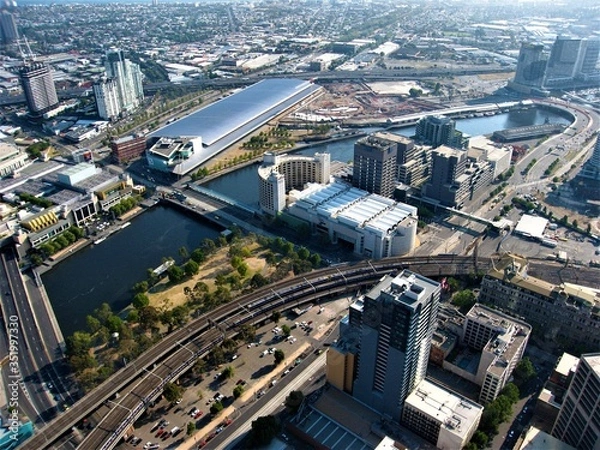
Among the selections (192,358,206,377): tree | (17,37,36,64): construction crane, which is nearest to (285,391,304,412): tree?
(192,358,206,377): tree

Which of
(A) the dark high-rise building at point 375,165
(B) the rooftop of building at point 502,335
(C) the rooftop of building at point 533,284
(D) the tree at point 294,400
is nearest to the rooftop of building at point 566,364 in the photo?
(B) the rooftop of building at point 502,335

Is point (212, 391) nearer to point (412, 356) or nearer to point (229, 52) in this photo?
point (412, 356)

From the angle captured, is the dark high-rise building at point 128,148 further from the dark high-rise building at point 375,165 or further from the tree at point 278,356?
the tree at point 278,356

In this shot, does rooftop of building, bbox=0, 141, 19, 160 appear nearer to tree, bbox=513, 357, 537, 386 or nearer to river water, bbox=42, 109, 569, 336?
river water, bbox=42, 109, 569, 336

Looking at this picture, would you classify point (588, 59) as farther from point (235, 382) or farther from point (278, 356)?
point (235, 382)

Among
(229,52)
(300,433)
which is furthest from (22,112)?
(300,433)

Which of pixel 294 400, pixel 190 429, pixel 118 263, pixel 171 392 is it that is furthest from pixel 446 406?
pixel 118 263

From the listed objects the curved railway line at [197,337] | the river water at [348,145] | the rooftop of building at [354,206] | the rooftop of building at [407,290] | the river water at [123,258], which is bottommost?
the river water at [348,145]
